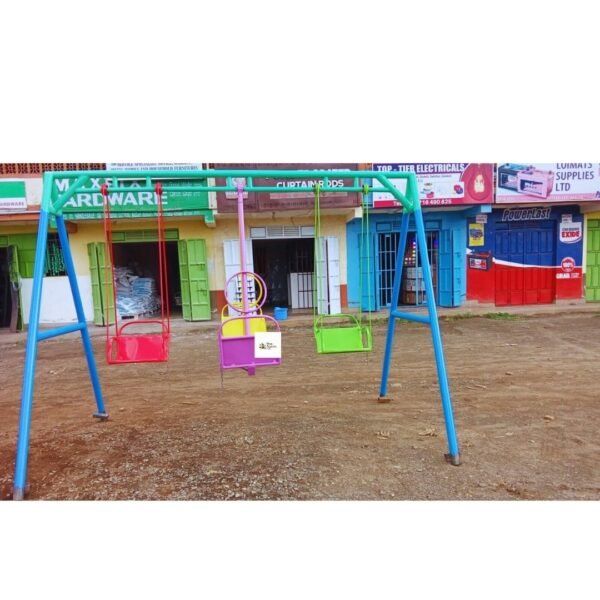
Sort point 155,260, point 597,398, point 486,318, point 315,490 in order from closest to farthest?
point 315,490 → point 597,398 → point 486,318 → point 155,260

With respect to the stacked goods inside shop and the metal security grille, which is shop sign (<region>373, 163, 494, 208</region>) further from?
the stacked goods inside shop

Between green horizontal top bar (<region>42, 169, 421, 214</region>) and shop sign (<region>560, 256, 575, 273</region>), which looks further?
shop sign (<region>560, 256, 575, 273</region>)

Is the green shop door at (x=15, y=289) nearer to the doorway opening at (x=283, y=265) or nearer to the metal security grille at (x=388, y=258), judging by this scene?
the doorway opening at (x=283, y=265)

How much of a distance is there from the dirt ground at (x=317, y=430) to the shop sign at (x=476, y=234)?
4.34m

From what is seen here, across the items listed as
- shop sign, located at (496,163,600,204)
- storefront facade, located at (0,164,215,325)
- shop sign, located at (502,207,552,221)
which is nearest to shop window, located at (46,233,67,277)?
storefront facade, located at (0,164,215,325)

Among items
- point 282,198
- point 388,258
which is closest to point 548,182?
point 388,258

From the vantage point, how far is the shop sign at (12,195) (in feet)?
28.4

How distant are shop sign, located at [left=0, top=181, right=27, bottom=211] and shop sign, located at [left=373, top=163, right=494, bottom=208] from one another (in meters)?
7.38

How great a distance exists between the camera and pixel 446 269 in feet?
34.1

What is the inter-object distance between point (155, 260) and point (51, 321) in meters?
3.61

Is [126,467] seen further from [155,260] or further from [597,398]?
[155,260]

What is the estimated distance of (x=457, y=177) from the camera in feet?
31.5

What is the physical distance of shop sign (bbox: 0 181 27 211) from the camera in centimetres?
865

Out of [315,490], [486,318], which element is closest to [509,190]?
[486,318]
